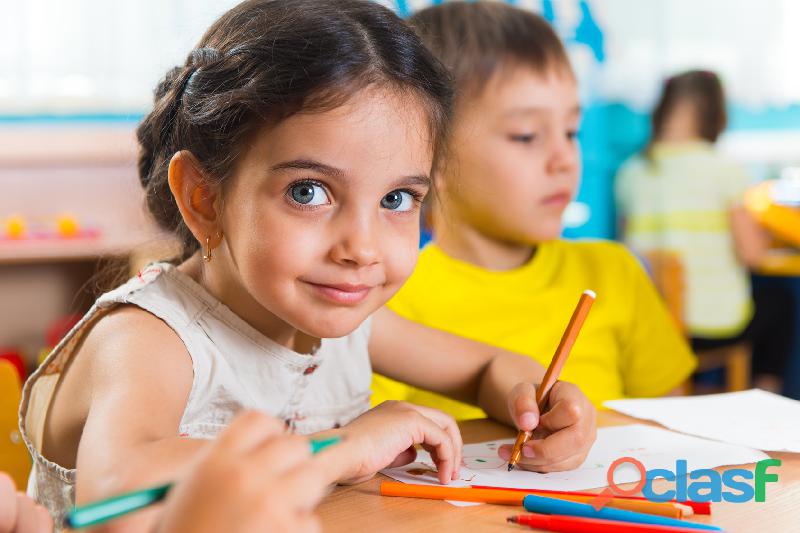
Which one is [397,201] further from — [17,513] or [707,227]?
[707,227]

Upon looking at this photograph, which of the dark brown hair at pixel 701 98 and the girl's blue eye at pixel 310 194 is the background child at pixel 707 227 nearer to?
the dark brown hair at pixel 701 98

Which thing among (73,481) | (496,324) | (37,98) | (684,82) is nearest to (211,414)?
(73,481)

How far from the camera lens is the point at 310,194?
2.67 feet

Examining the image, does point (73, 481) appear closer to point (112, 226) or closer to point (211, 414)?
point (211, 414)

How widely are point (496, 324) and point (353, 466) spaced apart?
0.70m

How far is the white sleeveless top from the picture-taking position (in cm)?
88

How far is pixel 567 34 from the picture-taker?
4.05 meters

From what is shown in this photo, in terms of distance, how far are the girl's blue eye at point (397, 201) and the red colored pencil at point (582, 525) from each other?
1.03 ft

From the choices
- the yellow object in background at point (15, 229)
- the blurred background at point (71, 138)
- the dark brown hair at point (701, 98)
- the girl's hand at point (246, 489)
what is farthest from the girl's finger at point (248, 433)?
the dark brown hair at point (701, 98)

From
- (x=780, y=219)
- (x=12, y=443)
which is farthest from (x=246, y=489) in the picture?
(x=780, y=219)

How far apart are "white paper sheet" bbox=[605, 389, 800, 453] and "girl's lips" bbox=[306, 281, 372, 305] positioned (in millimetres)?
371

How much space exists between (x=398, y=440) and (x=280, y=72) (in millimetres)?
342

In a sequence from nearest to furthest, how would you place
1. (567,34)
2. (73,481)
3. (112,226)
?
1. (73,481)
2. (112,226)
3. (567,34)

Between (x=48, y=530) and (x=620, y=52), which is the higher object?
(x=620, y=52)
